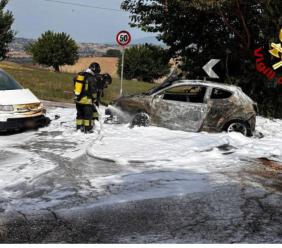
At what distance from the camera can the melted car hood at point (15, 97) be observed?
11.0 meters

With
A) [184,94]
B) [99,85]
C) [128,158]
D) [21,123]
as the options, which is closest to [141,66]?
[99,85]

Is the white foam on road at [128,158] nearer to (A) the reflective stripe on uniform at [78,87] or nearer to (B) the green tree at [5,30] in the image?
(A) the reflective stripe on uniform at [78,87]

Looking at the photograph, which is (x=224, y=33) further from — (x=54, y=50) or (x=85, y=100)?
(x=54, y=50)

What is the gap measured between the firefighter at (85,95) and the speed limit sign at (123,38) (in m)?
6.79

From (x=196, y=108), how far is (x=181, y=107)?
38cm

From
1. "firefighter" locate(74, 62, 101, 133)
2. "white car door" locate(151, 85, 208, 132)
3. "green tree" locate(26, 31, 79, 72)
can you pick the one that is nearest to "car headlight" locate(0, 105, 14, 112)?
"firefighter" locate(74, 62, 101, 133)

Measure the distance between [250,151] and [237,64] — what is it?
907 centimetres

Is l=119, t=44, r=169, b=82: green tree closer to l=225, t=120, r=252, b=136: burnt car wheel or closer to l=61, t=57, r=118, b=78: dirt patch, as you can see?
l=61, t=57, r=118, b=78: dirt patch

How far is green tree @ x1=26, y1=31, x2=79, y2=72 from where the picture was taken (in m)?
67.5

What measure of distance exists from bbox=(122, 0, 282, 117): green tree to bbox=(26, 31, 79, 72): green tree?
164 feet

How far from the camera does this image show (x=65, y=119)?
45.8ft

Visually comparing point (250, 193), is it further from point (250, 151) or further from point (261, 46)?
point (261, 46)

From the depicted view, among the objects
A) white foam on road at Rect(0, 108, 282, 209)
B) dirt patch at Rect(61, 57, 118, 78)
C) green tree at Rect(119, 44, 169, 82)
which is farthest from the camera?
dirt patch at Rect(61, 57, 118, 78)

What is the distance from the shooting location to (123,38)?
18.2 m
